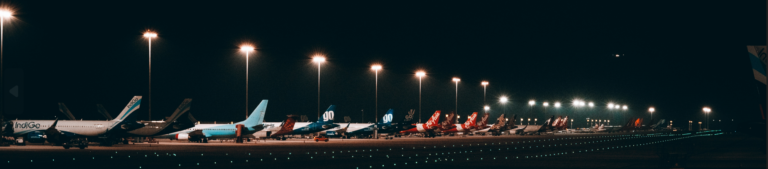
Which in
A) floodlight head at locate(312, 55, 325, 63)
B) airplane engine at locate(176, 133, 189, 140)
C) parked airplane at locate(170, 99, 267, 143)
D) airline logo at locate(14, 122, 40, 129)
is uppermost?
floodlight head at locate(312, 55, 325, 63)

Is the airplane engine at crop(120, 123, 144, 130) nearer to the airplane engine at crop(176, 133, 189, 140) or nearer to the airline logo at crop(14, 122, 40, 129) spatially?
the airplane engine at crop(176, 133, 189, 140)

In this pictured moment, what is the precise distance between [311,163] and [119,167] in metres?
7.76

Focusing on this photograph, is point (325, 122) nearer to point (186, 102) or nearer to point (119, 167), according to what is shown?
point (186, 102)

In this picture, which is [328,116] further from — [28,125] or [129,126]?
[28,125]

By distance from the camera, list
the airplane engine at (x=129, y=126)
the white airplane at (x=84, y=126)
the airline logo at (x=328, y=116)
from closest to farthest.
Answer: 1. the airplane engine at (x=129, y=126)
2. the white airplane at (x=84, y=126)
3. the airline logo at (x=328, y=116)

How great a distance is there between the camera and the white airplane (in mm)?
58406

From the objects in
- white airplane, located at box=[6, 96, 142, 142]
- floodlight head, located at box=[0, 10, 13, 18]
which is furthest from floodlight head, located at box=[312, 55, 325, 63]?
floodlight head, located at box=[0, 10, 13, 18]

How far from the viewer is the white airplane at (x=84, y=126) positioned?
58.4 meters

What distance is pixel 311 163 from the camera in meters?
30.8

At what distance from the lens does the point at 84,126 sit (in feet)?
200

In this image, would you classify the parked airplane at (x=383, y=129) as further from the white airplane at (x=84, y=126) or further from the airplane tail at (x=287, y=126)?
the white airplane at (x=84, y=126)

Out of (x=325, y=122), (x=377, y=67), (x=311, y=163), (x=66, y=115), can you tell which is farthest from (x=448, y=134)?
(x=311, y=163)

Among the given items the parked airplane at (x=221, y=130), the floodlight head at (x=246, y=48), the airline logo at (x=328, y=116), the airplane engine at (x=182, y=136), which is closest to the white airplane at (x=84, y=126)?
the airplane engine at (x=182, y=136)

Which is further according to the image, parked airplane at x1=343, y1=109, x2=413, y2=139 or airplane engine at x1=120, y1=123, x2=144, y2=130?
parked airplane at x1=343, y1=109, x2=413, y2=139
